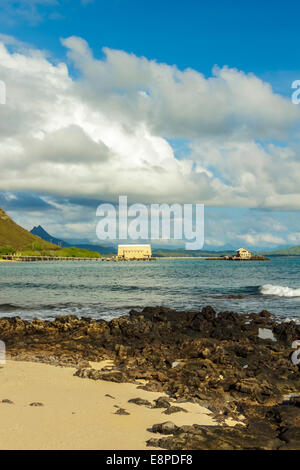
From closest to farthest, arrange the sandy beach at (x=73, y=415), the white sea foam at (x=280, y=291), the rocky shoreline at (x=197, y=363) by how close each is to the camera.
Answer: the sandy beach at (x=73, y=415) < the rocky shoreline at (x=197, y=363) < the white sea foam at (x=280, y=291)

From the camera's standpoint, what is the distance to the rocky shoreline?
7992mm

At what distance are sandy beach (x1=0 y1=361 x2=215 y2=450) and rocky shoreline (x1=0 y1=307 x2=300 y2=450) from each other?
50 cm

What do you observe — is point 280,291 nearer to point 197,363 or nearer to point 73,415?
point 197,363

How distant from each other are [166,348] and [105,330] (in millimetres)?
4179

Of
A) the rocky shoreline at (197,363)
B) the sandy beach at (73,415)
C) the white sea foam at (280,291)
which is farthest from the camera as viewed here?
the white sea foam at (280,291)

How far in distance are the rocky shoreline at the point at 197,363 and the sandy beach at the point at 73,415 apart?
0.50 meters

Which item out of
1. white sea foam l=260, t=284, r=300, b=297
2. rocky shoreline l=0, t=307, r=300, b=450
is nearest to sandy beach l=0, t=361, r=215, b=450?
rocky shoreline l=0, t=307, r=300, b=450

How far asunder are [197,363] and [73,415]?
5804 millimetres

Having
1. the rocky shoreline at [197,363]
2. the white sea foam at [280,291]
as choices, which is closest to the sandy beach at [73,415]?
the rocky shoreline at [197,363]

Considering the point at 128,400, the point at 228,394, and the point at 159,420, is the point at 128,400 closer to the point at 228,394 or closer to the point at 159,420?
the point at 159,420

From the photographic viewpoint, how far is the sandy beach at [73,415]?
24.2 ft

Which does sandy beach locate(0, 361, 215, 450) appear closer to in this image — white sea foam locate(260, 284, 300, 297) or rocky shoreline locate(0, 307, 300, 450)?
rocky shoreline locate(0, 307, 300, 450)

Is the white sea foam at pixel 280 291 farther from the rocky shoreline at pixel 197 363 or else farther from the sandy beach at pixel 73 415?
the sandy beach at pixel 73 415
